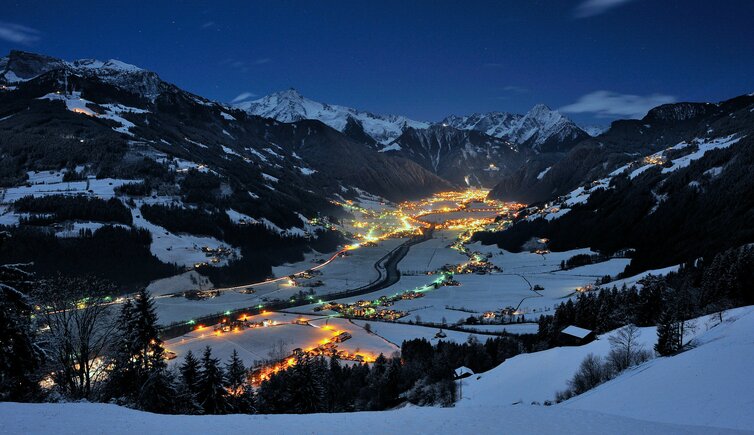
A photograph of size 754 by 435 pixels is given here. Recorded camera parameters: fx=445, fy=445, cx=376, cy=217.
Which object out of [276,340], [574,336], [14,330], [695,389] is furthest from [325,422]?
[276,340]

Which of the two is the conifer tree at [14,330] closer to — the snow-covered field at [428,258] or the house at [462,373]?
the house at [462,373]

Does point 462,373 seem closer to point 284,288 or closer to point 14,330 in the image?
point 14,330

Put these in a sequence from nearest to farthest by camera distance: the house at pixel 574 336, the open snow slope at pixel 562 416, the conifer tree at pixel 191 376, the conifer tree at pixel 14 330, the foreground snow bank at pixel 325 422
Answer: the foreground snow bank at pixel 325 422 < the open snow slope at pixel 562 416 < the conifer tree at pixel 14 330 < the conifer tree at pixel 191 376 < the house at pixel 574 336

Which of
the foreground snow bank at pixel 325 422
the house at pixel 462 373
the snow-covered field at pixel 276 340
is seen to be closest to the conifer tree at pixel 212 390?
the foreground snow bank at pixel 325 422

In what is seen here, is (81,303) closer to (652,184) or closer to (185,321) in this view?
(185,321)

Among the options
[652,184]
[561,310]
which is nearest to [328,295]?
[561,310]
